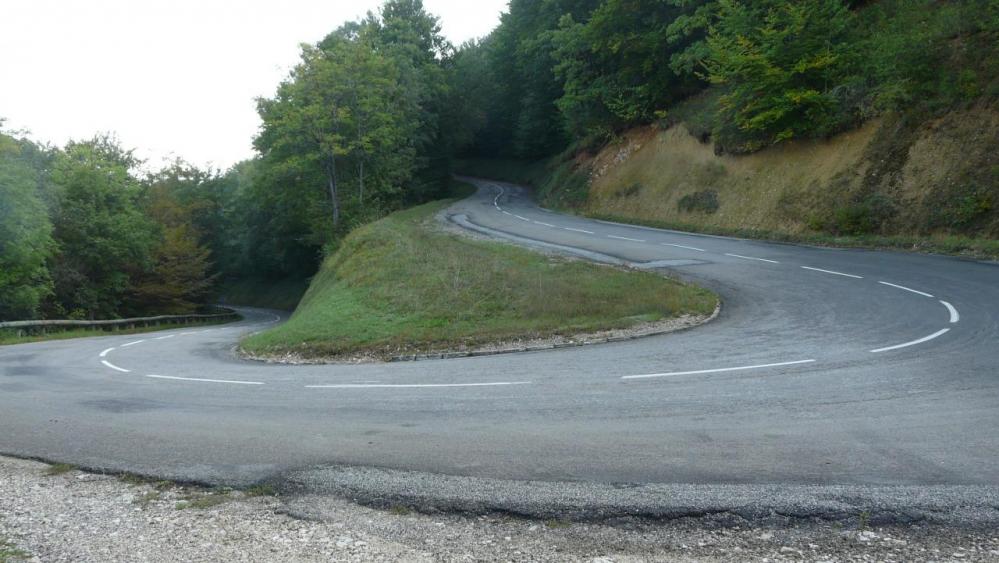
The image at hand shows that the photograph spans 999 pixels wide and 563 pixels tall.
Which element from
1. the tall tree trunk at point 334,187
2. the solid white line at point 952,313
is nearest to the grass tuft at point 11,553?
the solid white line at point 952,313

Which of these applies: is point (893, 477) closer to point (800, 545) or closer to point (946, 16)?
point (800, 545)

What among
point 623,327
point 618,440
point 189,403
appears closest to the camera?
point 618,440

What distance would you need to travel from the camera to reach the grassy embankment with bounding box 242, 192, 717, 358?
47.8 ft

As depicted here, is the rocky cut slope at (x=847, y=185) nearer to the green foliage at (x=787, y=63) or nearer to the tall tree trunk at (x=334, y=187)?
the green foliage at (x=787, y=63)

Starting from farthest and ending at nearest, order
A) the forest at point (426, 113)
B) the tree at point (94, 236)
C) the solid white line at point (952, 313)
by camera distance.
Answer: the tree at point (94, 236) → the forest at point (426, 113) → the solid white line at point (952, 313)

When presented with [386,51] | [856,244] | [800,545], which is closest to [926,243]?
[856,244]

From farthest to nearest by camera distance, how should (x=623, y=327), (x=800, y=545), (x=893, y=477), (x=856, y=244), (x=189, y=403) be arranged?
(x=856, y=244)
(x=623, y=327)
(x=189, y=403)
(x=893, y=477)
(x=800, y=545)

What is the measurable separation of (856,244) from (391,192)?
94.1 ft

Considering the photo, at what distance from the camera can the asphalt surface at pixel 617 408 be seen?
630 cm

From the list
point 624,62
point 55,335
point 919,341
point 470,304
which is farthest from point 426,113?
point 919,341

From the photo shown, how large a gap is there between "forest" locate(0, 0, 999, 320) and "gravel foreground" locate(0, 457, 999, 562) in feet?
76.2

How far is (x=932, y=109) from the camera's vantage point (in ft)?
79.0

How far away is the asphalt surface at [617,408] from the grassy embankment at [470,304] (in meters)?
1.46

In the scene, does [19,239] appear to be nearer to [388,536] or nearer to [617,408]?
[617,408]
